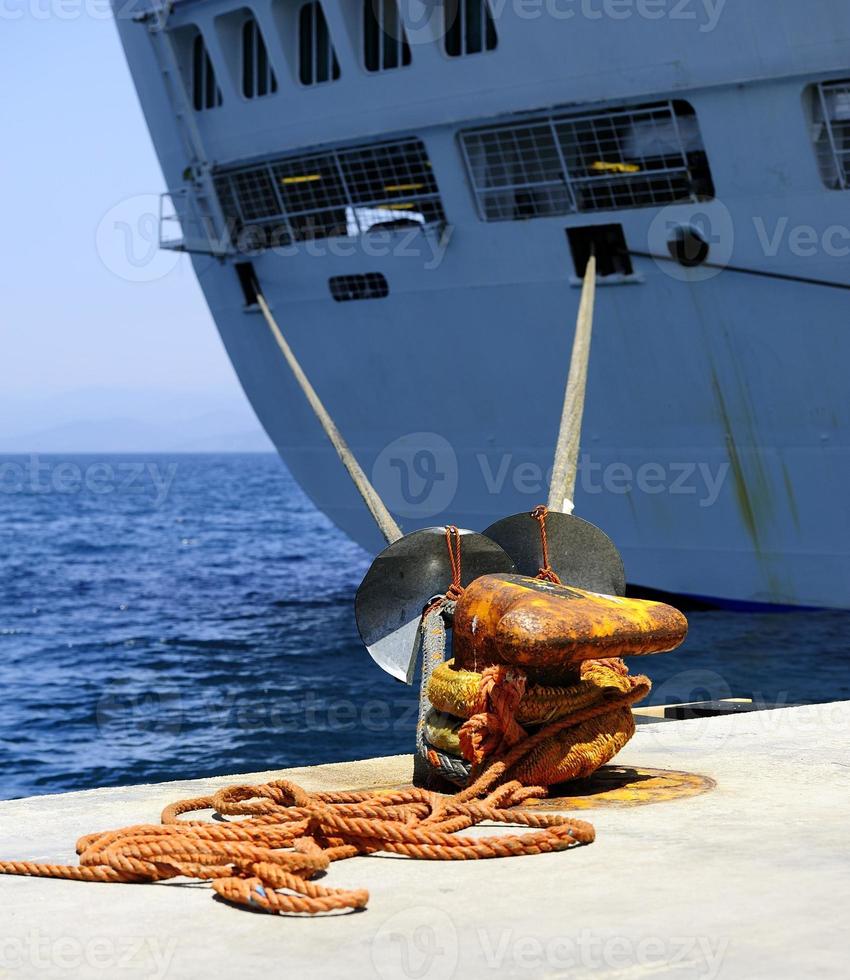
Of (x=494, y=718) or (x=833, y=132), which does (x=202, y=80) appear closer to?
(x=833, y=132)

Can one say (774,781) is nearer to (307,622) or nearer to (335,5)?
(335,5)

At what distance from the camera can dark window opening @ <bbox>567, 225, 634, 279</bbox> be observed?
16.9 m

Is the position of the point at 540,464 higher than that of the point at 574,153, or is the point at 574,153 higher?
the point at 574,153

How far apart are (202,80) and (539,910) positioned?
1871cm

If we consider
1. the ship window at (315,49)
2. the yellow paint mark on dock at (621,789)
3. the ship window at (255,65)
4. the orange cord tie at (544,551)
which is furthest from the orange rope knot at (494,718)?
the ship window at (255,65)

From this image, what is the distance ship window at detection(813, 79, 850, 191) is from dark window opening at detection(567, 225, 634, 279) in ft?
8.68

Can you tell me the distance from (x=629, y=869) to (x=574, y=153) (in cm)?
1346

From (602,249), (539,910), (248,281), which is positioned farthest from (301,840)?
(248,281)

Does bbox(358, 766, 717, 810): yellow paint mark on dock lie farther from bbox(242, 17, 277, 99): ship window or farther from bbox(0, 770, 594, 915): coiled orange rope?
bbox(242, 17, 277, 99): ship window

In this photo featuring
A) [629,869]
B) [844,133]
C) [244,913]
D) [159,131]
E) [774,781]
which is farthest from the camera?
[159,131]

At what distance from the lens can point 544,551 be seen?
677cm

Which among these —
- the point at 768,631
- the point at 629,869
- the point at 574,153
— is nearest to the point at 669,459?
the point at 768,631

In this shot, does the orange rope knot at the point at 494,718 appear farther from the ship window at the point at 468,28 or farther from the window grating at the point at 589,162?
the ship window at the point at 468,28

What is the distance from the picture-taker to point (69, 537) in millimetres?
53688
